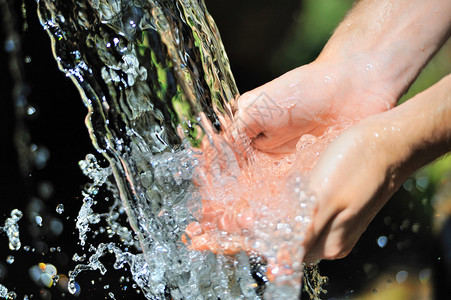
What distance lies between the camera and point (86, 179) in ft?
3.45

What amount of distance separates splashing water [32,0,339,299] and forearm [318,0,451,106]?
0.23 meters

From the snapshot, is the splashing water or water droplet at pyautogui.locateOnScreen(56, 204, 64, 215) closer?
the splashing water

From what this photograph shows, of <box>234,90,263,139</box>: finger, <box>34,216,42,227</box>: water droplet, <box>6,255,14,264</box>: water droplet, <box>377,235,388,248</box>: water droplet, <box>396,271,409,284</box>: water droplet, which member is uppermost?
<box>234,90,263,139</box>: finger

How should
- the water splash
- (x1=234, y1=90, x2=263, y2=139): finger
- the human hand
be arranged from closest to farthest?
the human hand → (x1=234, y1=90, x2=263, y2=139): finger → the water splash

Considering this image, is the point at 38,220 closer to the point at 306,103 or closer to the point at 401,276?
the point at 306,103

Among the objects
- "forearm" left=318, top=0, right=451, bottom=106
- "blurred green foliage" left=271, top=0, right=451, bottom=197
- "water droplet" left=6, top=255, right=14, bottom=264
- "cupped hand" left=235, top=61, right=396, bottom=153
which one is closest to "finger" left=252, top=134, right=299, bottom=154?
"cupped hand" left=235, top=61, right=396, bottom=153

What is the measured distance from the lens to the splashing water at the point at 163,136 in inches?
23.4

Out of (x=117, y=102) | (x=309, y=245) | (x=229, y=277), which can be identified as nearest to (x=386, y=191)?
(x=309, y=245)

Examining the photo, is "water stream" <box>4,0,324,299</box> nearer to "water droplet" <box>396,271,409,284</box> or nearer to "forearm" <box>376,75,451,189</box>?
"forearm" <box>376,75,451,189</box>

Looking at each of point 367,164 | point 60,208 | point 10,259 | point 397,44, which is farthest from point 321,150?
point 10,259

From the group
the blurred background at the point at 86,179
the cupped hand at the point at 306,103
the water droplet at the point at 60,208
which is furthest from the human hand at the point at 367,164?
the water droplet at the point at 60,208

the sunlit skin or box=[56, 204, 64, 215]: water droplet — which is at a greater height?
the sunlit skin

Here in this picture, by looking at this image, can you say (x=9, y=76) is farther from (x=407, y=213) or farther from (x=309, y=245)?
(x=407, y=213)

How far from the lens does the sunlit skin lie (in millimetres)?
495
